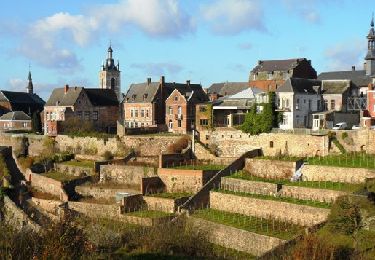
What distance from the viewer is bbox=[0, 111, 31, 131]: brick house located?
68.1 metres

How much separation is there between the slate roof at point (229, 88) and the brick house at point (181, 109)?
4024 millimetres

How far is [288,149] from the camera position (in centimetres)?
3991

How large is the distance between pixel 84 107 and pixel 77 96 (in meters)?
1.34

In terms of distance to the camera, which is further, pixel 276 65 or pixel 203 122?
pixel 276 65

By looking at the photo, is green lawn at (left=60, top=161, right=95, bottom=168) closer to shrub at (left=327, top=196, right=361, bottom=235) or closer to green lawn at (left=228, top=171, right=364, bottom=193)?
green lawn at (left=228, top=171, right=364, bottom=193)

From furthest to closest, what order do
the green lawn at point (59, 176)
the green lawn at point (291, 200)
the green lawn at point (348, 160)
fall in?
the green lawn at point (59, 176) → the green lawn at point (348, 160) → the green lawn at point (291, 200)

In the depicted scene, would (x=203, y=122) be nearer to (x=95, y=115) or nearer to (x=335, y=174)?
(x=95, y=115)

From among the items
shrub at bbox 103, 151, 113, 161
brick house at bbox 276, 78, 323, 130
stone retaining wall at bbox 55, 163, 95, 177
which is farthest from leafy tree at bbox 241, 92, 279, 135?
stone retaining wall at bbox 55, 163, 95, 177

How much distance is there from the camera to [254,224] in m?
29.7

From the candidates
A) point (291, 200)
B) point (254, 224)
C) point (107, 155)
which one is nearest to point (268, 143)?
point (291, 200)

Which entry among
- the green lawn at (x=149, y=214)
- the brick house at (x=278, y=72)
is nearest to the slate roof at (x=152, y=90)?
the brick house at (x=278, y=72)

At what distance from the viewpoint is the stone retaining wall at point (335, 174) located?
3136 centimetres

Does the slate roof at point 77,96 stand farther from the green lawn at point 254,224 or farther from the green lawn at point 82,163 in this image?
the green lawn at point 254,224

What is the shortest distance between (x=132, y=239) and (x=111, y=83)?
64417mm
